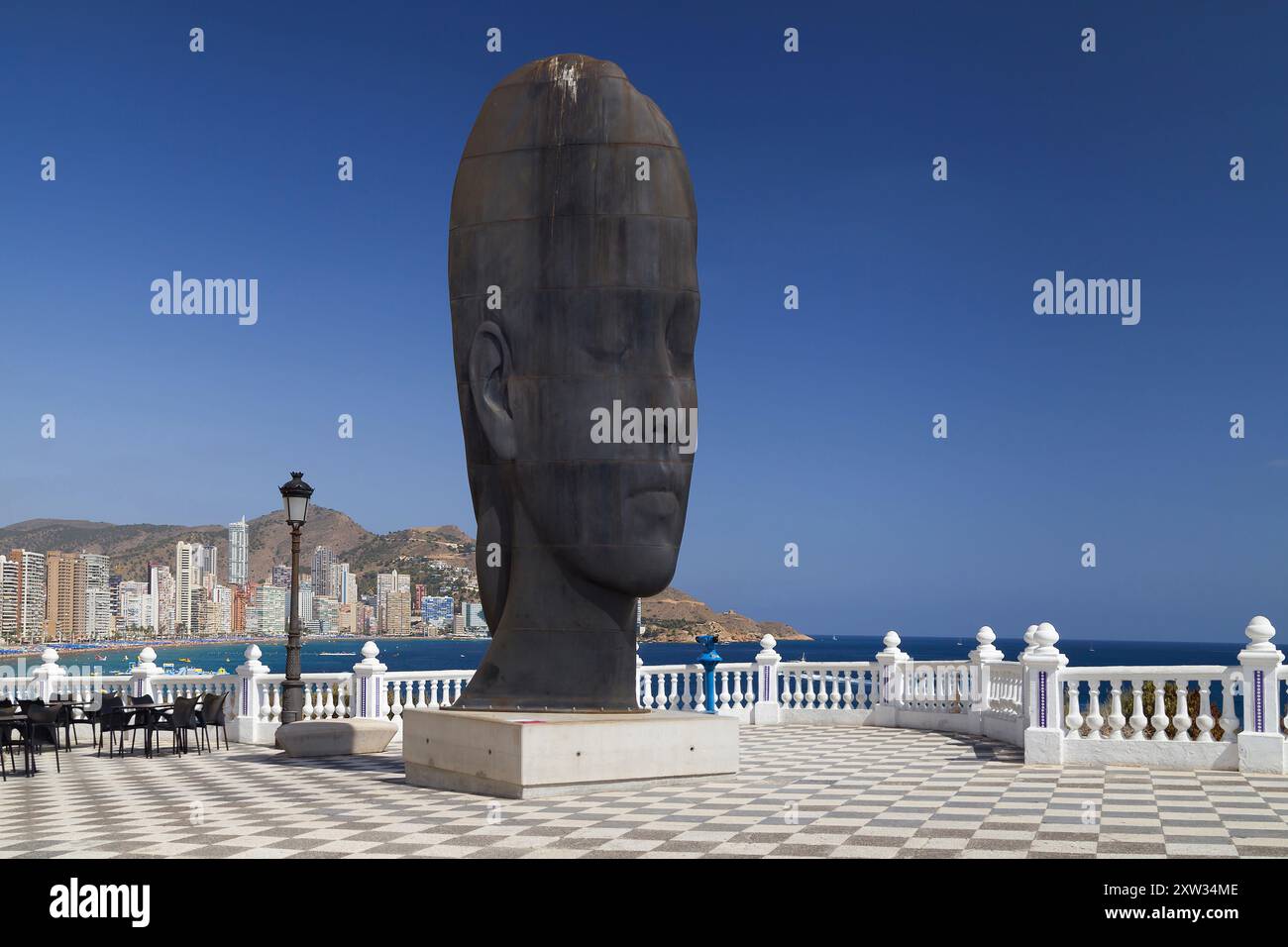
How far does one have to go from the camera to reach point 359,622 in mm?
121688

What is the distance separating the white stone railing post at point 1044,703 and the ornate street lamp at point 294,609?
9388 mm

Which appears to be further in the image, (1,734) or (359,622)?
(359,622)

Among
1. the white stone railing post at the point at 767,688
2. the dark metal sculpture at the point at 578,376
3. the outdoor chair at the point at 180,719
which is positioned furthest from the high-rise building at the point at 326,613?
the dark metal sculpture at the point at 578,376

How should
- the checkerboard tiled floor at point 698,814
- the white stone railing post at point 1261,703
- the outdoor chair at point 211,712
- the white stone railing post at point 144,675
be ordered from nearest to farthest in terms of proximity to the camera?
1. the checkerboard tiled floor at point 698,814
2. the white stone railing post at point 1261,703
3. the outdoor chair at point 211,712
4. the white stone railing post at point 144,675

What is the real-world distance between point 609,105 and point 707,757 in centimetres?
644

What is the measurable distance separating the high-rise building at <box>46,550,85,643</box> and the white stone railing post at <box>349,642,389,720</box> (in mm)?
115187

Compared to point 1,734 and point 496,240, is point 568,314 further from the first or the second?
point 1,734

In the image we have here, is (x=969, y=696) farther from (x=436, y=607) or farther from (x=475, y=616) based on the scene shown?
(x=436, y=607)

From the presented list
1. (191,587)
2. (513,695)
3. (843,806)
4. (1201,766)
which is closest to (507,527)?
(513,695)

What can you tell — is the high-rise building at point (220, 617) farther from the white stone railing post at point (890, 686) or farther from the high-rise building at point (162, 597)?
the white stone railing post at point (890, 686)

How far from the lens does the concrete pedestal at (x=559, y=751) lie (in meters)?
11.3

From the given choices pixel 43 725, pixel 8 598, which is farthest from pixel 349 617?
pixel 43 725

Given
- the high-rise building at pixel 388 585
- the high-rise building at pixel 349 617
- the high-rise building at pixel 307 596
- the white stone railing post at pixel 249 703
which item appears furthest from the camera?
the high-rise building at pixel 307 596

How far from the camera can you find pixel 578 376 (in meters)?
12.2
